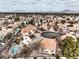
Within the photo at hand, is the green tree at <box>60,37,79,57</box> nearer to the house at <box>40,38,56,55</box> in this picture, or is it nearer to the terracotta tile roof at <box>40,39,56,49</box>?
the house at <box>40,38,56,55</box>

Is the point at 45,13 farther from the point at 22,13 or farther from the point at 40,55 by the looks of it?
the point at 40,55

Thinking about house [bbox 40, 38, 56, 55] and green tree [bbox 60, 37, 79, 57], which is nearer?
green tree [bbox 60, 37, 79, 57]

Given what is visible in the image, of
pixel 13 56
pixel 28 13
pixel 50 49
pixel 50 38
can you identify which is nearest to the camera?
pixel 13 56

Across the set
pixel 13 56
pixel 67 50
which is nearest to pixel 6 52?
pixel 13 56

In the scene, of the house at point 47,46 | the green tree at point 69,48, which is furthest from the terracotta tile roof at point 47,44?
the green tree at point 69,48

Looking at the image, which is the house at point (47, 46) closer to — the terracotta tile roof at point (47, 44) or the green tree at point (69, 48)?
the terracotta tile roof at point (47, 44)

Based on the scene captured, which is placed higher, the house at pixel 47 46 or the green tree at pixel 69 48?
the green tree at pixel 69 48

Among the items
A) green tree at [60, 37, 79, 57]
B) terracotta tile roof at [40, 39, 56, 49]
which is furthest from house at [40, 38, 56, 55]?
green tree at [60, 37, 79, 57]

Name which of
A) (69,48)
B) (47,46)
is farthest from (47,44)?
(69,48)
